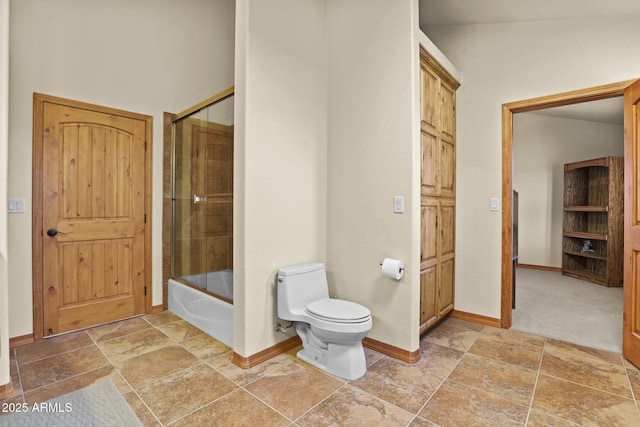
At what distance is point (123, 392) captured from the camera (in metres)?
1.85

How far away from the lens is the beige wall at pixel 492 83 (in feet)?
8.34

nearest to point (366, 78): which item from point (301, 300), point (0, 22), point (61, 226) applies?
point (301, 300)

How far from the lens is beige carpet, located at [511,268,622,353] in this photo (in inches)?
106

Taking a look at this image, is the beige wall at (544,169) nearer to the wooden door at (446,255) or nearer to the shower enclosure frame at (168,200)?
the wooden door at (446,255)

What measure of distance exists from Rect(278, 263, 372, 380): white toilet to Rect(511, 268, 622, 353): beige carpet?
1.78 meters

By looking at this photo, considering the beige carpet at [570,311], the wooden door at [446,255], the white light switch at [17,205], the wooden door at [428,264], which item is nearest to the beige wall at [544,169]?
the beige carpet at [570,311]

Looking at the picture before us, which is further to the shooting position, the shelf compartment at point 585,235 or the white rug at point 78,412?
the shelf compartment at point 585,235

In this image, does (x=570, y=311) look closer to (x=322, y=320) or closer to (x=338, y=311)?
(x=338, y=311)

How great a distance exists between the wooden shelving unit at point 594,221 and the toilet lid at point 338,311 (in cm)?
447

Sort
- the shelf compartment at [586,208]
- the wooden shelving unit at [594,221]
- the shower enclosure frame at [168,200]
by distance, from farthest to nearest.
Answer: the shelf compartment at [586,208] → the wooden shelving unit at [594,221] → the shower enclosure frame at [168,200]

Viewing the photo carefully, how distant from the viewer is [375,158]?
2.40 metres

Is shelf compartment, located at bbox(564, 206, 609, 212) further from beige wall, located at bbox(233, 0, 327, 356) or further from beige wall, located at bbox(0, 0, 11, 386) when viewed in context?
beige wall, located at bbox(0, 0, 11, 386)

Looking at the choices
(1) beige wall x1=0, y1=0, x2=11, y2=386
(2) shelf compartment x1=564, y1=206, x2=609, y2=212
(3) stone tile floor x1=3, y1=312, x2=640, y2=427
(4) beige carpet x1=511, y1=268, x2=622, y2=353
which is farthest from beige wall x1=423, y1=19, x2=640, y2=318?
(1) beige wall x1=0, y1=0, x2=11, y2=386

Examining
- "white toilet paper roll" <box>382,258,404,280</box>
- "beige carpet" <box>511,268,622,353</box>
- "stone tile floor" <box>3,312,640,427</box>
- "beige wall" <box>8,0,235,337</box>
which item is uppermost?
"beige wall" <box>8,0,235,337</box>
